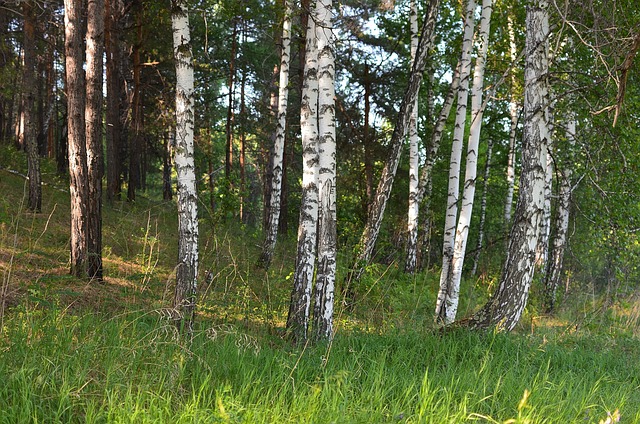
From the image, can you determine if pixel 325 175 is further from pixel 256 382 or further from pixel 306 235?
pixel 256 382

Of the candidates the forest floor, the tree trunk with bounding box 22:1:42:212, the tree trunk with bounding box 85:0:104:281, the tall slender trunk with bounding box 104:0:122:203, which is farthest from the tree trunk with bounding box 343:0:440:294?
the tall slender trunk with bounding box 104:0:122:203

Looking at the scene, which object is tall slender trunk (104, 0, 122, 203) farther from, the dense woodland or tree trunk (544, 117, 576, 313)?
tree trunk (544, 117, 576, 313)

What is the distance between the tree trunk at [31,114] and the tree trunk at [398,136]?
23.9ft

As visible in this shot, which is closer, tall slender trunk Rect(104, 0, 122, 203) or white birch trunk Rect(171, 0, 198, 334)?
white birch trunk Rect(171, 0, 198, 334)

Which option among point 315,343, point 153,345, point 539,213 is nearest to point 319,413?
point 153,345

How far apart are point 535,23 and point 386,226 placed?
468 inches

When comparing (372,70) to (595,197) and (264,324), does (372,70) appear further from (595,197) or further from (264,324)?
(264,324)

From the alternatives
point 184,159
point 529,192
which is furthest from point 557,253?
point 184,159

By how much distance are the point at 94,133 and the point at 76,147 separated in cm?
78

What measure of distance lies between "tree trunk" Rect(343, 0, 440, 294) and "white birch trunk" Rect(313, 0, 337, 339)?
2.91 meters

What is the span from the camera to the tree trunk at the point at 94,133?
337 inches

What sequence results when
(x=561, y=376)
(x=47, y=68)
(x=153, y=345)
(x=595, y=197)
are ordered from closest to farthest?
(x=153, y=345), (x=561, y=376), (x=595, y=197), (x=47, y=68)

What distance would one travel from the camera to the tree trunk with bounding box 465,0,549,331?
20.9 feet

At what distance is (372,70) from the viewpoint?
17.8m
